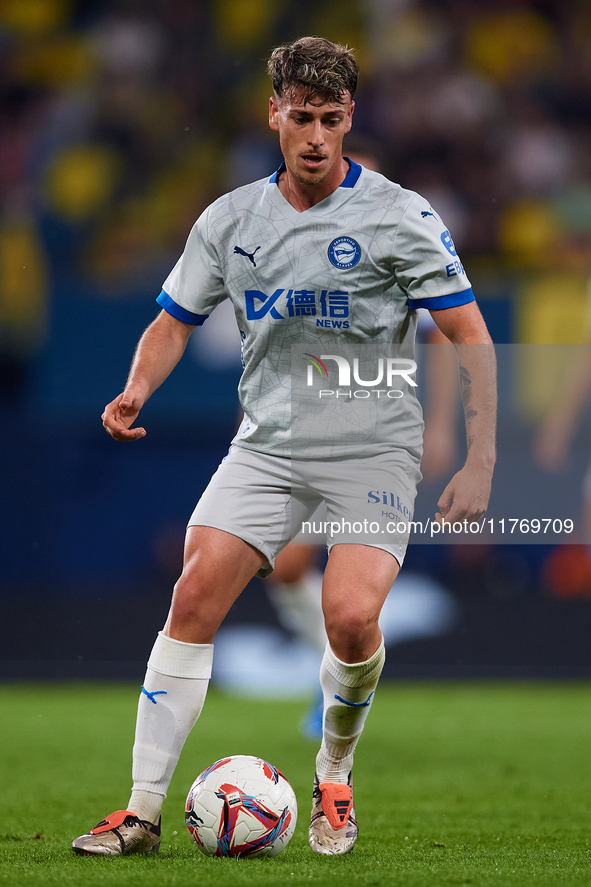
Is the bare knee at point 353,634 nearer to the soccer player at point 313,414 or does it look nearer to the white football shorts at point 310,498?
the soccer player at point 313,414

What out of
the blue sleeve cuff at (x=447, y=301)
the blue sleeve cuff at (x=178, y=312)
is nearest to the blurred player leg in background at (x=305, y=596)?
the blue sleeve cuff at (x=178, y=312)

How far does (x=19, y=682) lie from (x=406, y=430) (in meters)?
4.40

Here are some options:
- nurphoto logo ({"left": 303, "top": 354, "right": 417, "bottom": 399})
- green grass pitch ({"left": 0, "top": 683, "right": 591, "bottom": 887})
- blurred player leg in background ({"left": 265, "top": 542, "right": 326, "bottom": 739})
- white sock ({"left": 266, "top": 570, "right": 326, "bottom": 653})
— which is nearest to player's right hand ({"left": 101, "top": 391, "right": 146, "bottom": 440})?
nurphoto logo ({"left": 303, "top": 354, "right": 417, "bottom": 399})

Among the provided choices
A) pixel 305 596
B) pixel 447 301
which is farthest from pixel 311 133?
pixel 305 596

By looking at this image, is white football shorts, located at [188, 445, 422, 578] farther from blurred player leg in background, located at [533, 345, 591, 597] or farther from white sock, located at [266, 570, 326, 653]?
blurred player leg in background, located at [533, 345, 591, 597]

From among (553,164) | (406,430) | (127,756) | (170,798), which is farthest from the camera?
(553,164)

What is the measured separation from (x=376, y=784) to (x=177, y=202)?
19.6ft

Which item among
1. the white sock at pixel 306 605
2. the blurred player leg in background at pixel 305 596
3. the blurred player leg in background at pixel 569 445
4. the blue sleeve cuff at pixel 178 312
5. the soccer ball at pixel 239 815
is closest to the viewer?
the soccer ball at pixel 239 815

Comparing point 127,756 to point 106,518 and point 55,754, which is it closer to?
point 55,754

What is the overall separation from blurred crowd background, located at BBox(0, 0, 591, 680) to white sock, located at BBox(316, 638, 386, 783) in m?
2.75

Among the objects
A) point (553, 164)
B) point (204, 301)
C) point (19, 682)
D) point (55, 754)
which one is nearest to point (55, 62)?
point (553, 164)

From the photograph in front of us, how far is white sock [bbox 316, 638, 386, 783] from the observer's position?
2936 mm

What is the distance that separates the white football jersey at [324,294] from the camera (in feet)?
9.57

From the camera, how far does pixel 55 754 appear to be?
474 cm
